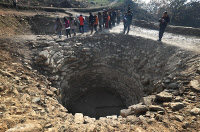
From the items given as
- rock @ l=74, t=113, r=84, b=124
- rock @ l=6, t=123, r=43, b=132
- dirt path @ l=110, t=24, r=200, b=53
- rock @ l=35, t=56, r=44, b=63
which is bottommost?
rock @ l=74, t=113, r=84, b=124

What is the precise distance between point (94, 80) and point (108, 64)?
180 centimetres

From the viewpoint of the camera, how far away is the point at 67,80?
7141mm

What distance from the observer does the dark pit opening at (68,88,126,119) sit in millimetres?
8234

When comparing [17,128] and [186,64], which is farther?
[186,64]

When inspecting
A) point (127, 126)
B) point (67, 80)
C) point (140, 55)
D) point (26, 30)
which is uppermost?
point (26, 30)

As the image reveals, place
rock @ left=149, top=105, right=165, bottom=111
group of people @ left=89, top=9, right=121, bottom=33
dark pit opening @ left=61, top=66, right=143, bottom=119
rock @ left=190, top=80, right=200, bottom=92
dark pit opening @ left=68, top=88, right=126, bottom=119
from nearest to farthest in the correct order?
1. rock @ left=149, top=105, right=165, bottom=111
2. rock @ left=190, top=80, right=200, bottom=92
3. dark pit opening @ left=61, top=66, right=143, bottom=119
4. dark pit opening @ left=68, top=88, right=126, bottom=119
5. group of people @ left=89, top=9, right=121, bottom=33

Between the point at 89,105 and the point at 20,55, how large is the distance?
5686 mm

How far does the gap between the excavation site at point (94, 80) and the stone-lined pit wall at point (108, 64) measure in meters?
0.03

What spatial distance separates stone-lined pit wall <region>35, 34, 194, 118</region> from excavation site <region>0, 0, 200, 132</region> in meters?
0.03

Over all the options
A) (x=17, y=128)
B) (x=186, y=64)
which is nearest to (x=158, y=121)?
(x=17, y=128)

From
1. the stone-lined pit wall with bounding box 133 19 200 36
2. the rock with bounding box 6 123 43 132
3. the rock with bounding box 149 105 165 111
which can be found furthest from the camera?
the stone-lined pit wall with bounding box 133 19 200 36

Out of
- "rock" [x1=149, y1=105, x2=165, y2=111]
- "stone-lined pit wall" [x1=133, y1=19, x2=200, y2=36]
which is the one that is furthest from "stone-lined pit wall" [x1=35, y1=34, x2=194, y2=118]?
"stone-lined pit wall" [x1=133, y1=19, x2=200, y2=36]

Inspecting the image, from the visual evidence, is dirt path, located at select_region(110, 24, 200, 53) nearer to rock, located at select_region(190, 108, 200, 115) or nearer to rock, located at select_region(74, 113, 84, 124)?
rock, located at select_region(190, 108, 200, 115)

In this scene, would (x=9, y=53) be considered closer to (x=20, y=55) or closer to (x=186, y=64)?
(x=20, y=55)
